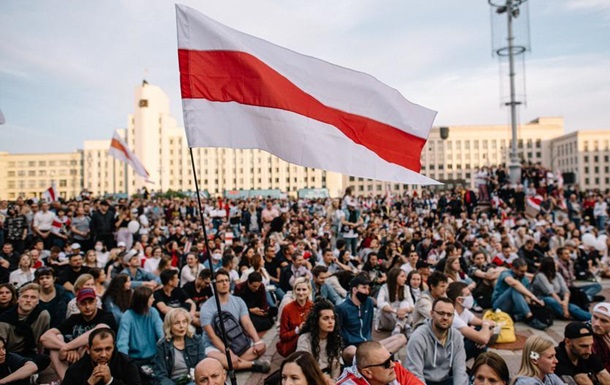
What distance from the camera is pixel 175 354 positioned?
515 cm

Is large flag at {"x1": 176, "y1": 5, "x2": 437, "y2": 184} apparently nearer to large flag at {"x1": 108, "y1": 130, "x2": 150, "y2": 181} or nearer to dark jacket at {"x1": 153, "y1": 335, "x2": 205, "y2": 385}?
dark jacket at {"x1": 153, "y1": 335, "x2": 205, "y2": 385}

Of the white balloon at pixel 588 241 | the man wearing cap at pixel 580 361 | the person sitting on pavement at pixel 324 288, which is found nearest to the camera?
the man wearing cap at pixel 580 361

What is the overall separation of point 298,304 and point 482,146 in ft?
405

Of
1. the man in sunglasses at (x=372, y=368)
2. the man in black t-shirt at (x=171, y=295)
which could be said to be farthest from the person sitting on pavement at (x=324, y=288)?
the man in sunglasses at (x=372, y=368)

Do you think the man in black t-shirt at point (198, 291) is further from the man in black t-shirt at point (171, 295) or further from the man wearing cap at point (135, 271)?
the man wearing cap at point (135, 271)

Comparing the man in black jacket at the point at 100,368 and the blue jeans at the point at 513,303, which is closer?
the man in black jacket at the point at 100,368

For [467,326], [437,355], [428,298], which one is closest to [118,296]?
[428,298]

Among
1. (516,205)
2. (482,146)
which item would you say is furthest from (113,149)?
(482,146)

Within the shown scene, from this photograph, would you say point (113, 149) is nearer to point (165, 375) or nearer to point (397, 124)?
point (165, 375)

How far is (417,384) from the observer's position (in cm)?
356

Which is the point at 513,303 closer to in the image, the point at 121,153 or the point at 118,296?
the point at 118,296

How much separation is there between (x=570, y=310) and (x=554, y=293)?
0.40m

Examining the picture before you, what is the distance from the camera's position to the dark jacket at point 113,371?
4.18m

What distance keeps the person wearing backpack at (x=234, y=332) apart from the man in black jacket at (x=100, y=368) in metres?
1.55
